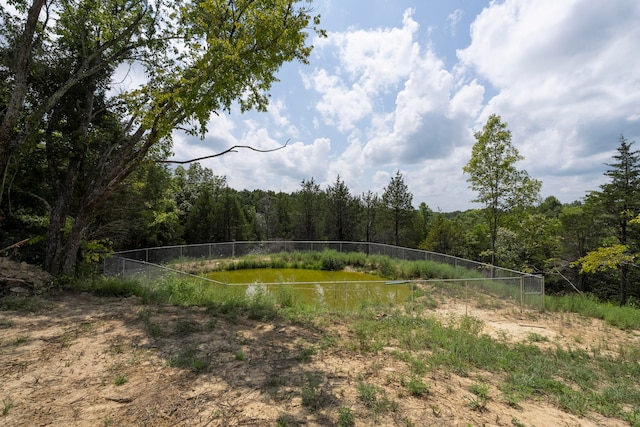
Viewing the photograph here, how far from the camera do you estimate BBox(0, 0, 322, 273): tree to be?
629 cm

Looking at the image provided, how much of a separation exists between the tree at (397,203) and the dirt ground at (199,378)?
25.7m

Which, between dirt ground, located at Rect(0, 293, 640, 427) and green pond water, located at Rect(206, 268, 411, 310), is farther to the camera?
green pond water, located at Rect(206, 268, 411, 310)

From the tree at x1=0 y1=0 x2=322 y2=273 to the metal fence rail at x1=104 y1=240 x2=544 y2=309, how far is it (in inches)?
86.9

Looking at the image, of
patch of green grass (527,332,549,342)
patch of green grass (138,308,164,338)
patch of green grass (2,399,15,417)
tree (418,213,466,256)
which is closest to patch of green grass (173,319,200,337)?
patch of green grass (138,308,164,338)

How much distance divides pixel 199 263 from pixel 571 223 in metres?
29.9

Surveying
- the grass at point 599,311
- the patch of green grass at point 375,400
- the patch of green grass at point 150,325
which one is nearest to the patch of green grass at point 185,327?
the patch of green grass at point 150,325

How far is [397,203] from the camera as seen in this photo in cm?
3045

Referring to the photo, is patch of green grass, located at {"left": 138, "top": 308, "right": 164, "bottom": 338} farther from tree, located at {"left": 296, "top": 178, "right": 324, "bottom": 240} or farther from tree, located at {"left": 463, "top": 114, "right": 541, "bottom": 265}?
tree, located at {"left": 296, "top": 178, "right": 324, "bottom": 240}

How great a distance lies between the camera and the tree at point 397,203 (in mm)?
30453

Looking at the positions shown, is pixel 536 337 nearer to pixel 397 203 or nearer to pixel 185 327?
pixel 185 327

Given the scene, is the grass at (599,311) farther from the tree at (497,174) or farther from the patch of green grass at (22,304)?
the patch of green grass at (22,304)

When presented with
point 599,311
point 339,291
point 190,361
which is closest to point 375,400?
point 190,361

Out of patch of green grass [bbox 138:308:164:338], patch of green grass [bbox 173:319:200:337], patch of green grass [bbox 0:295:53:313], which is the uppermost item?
patch of green grass [bbox 0:295:53:313]

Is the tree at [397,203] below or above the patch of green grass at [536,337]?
above
